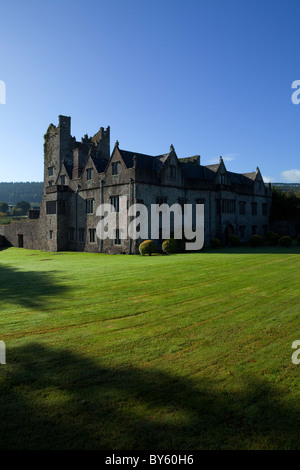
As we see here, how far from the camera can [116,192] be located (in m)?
33.8

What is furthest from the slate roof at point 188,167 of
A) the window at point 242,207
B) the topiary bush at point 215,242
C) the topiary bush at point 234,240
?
the topiary bush at point 234,240

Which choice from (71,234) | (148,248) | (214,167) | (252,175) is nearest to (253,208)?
(252,175)

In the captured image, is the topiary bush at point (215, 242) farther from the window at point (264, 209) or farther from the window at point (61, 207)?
the window at point (61, 207)

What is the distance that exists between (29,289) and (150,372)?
8.37 m

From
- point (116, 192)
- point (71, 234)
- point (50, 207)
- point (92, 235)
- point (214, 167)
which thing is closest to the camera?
point (116, 192)

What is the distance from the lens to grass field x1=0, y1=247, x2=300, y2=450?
373 cm

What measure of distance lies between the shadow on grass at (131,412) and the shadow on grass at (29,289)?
507 centimetres

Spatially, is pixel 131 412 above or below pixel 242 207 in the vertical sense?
below

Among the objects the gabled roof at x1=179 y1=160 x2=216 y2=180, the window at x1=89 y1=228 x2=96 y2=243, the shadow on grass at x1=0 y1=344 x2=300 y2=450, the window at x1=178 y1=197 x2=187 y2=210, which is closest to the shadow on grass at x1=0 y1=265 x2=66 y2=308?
the shadow on grass at x1=0 y1=344 x2=300 y2=450

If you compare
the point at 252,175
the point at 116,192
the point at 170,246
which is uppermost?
the point at 252,175

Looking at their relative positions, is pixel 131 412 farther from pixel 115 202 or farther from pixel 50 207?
pixel 50 207
